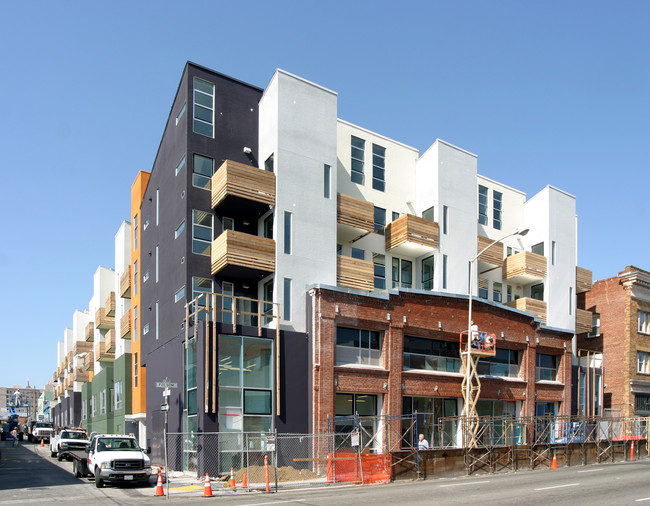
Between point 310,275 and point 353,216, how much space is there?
13.2ft

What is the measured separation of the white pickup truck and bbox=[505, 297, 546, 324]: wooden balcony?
2422 centimetres

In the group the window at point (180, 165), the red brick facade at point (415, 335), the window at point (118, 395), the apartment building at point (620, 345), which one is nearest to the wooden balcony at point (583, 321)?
the apartment building at point (620, 345)

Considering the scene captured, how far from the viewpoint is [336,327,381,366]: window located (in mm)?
29375

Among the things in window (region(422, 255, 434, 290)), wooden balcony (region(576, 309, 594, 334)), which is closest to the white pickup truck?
window (region(422, 255, 434, 290))

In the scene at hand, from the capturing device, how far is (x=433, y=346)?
3331cm

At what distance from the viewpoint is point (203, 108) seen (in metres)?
31.4

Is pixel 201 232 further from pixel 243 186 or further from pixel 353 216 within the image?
pixel 353 216

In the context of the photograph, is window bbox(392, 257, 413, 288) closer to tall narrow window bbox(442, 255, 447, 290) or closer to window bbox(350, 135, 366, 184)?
tall narrow window bbox(442, 255, 447, 290)

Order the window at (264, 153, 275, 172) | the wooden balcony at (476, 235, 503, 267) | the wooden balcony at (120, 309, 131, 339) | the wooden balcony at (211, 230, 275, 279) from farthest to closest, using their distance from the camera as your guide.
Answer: the wooden balcony at (120, 309, 131, 339), the wooden balcony at (476, 235, 503, 267), the window at (264, 153, 275, 172), the wooden balcony at (211, 230, 275, 279)

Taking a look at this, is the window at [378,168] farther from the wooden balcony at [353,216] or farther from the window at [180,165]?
the window at [180,165]

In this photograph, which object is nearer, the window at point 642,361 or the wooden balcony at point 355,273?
the wooden balcony at point 355,273

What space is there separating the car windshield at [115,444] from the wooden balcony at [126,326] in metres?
19.9

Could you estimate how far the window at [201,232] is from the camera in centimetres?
3011

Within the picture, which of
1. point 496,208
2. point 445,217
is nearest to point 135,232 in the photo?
point 445,217
